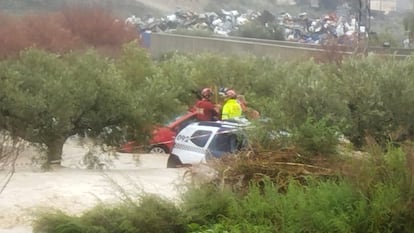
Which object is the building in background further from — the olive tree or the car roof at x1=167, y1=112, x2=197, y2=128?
the olive tree

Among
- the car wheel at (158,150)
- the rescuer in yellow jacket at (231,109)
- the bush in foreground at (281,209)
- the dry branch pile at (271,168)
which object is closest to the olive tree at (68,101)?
the car wheel at (158,150)

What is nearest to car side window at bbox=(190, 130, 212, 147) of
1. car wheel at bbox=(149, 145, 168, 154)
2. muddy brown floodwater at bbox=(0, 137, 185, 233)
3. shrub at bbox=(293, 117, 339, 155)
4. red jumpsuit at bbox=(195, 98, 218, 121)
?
muddy brown floodwater at bbox=(0, 137, 185, 233)

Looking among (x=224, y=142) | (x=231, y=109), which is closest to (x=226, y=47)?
(x=231, y=109)

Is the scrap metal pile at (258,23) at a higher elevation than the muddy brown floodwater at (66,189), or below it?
below

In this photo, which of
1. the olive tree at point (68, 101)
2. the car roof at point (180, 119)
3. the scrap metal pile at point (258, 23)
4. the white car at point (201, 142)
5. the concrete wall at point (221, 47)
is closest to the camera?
the white car at point (201, 142)

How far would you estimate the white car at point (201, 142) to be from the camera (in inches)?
775

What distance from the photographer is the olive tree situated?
2445cm

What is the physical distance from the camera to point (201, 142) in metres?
21.8

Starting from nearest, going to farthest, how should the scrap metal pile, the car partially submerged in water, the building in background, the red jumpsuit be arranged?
the red jumpsuit < the car partially submerged in water < the scrap metal pile < the building in background

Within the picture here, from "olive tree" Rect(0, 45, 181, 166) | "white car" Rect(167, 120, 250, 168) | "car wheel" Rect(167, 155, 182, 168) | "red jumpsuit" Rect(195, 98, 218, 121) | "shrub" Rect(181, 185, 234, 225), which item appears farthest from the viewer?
"red jumpsuit" Rect(195, 98, 218, 121)

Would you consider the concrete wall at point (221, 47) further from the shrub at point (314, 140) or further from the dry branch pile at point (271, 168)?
the dry branch pile at point (271, 168)

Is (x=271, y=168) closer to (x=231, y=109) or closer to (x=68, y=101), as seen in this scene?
(x=68, y=101)

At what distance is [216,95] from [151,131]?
5.26 meters

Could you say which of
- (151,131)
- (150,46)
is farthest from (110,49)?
(151,131)
